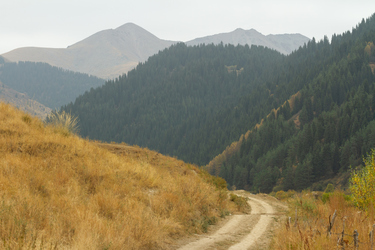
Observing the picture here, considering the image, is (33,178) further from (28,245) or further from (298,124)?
(298,124)

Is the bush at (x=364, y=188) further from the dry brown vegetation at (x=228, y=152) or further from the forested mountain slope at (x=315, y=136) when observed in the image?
the dry brown vegetation at (x=228, y=152)

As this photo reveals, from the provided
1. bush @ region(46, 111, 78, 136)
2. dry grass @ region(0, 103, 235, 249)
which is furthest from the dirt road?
bush @ region(46, 111, 78, 136)

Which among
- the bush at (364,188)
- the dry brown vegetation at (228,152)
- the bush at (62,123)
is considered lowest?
the dry brown vegetation at (228,152)

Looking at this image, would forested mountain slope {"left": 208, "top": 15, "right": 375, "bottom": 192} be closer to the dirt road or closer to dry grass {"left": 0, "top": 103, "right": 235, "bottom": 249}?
the dirt road

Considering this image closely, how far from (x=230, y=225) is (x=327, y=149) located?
10778cm

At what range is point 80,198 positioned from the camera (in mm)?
9211

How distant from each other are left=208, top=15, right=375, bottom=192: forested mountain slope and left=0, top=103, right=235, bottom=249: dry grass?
305ft

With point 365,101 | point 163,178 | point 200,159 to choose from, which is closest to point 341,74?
point 365,101

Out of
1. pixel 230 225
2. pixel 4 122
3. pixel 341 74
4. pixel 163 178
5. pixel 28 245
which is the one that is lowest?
pixel 230 225

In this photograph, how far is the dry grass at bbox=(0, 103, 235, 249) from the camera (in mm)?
6606

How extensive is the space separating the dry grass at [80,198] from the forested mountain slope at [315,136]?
9301 centimetres

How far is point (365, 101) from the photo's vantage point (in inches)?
5044

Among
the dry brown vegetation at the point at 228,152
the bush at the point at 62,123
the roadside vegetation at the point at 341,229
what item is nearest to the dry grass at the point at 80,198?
the bush at the point at 62,123

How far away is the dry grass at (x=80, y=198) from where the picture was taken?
6606 millimetres
